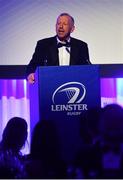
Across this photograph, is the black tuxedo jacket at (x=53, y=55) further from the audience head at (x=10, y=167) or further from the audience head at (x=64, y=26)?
the audience head at (x=10, y=167)

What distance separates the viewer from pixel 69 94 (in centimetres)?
340

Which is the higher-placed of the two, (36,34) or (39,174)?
(36,34)

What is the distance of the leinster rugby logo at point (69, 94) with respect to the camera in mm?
3395

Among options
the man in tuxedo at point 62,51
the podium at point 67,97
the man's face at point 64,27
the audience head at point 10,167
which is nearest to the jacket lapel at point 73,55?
the man in tuxedo at point 62,51

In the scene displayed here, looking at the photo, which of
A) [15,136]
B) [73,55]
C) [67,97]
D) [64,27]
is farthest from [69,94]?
[64,27]

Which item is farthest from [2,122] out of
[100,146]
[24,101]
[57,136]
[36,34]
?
[100,146]

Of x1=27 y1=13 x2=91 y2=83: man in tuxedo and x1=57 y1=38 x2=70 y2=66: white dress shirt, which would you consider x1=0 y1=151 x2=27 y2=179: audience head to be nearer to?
x1=27 y1=13 x2=91 y2=83: man in tuxedo

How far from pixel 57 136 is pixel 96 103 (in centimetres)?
40

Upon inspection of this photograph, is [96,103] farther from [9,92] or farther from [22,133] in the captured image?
[9,92]

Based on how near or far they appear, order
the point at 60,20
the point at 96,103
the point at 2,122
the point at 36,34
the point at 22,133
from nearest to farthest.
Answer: the point at 22,133, the point at 96,103, the point at 60,20, the point at 2,122, the point at 36,34

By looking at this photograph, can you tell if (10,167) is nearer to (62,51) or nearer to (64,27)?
(62,51)

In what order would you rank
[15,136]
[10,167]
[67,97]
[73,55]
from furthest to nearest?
[73,55], [67,97], [15,136], [10,167]

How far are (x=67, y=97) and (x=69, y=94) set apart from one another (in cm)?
3

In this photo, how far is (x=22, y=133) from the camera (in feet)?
10.6
